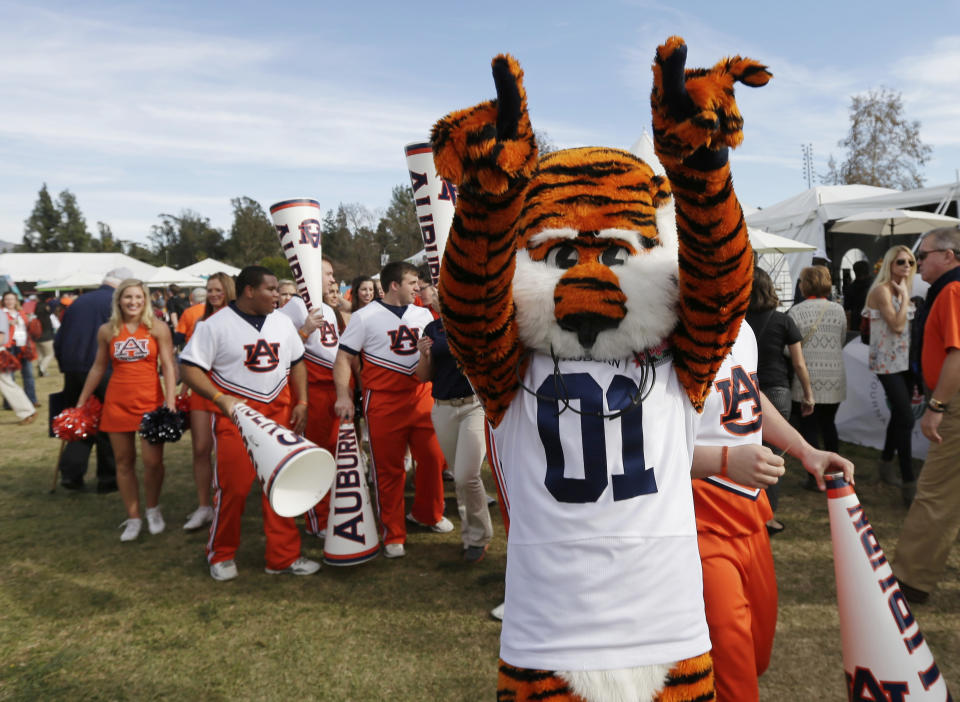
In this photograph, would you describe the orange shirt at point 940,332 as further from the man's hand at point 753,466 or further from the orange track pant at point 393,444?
the orange track pant at point 393,444

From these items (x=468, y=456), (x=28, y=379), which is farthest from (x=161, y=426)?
(x=28, y=379)

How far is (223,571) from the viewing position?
4102mm

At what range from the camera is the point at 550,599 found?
139cm

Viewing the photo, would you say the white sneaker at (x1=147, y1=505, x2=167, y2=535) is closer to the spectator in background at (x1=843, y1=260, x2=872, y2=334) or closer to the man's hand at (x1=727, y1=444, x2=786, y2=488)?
the man's hand at (x1=727, y1=444, x2=786, y2=488)

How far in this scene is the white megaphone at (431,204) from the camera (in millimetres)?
3258

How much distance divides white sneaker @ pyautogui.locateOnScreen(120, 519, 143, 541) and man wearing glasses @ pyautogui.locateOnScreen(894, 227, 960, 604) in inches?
202

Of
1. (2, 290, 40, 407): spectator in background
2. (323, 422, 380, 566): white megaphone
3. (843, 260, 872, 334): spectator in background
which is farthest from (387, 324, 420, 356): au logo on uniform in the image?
(2, 290, 40, 407): spectator in background

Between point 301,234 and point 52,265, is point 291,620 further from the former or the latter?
point 52,265

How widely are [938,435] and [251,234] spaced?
5515 centimetres

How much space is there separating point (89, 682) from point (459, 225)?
10.2 ft

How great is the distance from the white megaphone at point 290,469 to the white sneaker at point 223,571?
138 centimetres

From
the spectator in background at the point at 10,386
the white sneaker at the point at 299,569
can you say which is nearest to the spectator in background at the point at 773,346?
the white sneaker at the point at 299,569

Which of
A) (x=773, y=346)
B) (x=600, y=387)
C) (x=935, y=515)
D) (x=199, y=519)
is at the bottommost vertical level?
(x=199, y=519)

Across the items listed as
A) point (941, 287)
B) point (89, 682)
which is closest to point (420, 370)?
point (89, 682)
